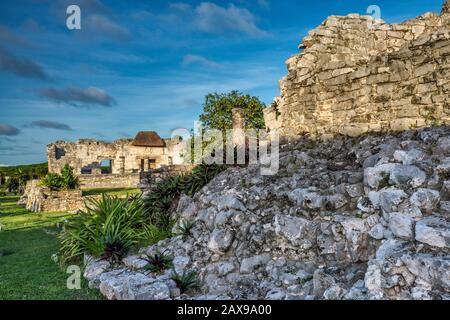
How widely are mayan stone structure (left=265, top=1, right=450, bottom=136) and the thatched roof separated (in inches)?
1096

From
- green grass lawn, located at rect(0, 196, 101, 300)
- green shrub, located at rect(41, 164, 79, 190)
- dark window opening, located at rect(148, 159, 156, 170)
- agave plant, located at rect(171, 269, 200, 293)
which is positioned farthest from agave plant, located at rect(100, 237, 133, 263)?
dark window opening, located at rect(148, 159, 156, 170)

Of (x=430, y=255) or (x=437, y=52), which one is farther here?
(x=437, y=52)

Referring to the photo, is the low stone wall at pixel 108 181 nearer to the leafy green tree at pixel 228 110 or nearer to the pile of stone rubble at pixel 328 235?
the leafy green tree at pixel 228 110

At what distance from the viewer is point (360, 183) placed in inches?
190

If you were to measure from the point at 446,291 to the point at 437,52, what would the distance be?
3829 millimetres

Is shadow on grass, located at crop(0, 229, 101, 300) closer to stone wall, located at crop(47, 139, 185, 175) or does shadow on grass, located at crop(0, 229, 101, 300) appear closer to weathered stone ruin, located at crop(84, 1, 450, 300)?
weathered stone ruin, located at crop(84, 1, 450, 300)

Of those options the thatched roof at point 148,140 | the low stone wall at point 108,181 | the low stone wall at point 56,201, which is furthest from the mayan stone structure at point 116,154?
the low stone wall at point 56,201

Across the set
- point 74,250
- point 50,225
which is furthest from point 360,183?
point 50,225

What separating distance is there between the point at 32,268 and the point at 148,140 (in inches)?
1185

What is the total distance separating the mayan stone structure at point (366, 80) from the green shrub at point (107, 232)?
4157 mm

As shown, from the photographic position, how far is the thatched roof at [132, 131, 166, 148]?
34969 millimetres

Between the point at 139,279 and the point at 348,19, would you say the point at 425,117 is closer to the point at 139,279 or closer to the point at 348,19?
the point at 348,19

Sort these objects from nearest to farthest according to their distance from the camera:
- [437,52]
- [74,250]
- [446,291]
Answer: [446,291] < [437,52] < [74,250]
